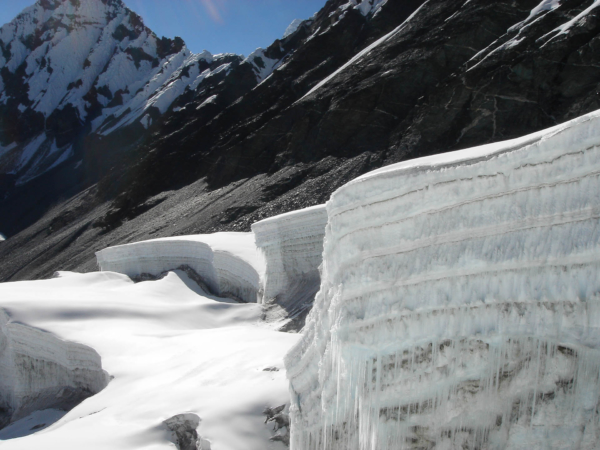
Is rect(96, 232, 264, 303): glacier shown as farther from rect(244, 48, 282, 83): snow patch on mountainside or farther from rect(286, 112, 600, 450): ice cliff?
rect(244, 48, 282, 83): snow patch on mountainside

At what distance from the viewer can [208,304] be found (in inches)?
468

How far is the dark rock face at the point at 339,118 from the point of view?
76.8 feet

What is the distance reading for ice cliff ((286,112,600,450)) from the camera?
2957 mm

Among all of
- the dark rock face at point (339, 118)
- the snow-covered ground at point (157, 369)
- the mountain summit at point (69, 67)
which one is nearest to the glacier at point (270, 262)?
the snow-covered ground at point (157, 369)

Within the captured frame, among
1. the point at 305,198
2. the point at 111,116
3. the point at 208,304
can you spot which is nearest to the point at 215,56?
the point at 111,116

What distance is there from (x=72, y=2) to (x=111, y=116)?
2491 cm

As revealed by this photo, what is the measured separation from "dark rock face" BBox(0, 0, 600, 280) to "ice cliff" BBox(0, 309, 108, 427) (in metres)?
17.2

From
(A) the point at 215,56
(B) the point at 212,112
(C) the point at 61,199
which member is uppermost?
(A) the point at 215,56

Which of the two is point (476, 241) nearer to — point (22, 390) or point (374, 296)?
point (374, 296)

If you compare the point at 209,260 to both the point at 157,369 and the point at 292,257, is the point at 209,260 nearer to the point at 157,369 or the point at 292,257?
the point at 292,257

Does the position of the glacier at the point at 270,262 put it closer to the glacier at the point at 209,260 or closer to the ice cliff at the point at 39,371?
the glacier at the point at 209,260

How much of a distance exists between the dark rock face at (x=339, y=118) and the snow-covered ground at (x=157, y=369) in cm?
1584

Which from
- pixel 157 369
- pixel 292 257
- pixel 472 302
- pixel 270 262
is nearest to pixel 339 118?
pixel 270 262

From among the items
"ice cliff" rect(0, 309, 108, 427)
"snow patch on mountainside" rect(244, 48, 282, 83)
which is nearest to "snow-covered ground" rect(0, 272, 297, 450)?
"ice cliff" rect(0, 309, 108, 427)
